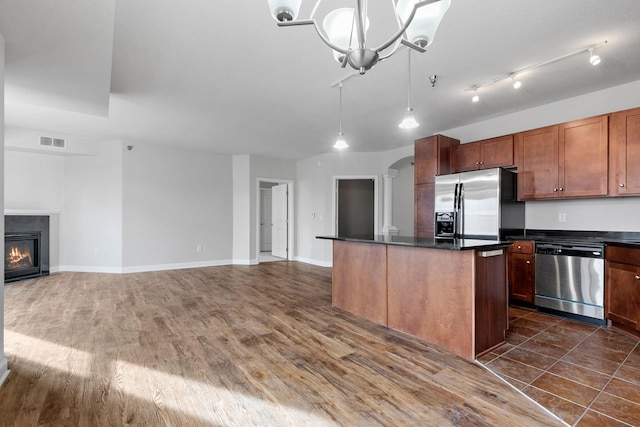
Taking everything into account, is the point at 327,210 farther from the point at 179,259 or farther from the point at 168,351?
the point at 168,351

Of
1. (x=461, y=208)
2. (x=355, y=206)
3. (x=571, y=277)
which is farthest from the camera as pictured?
(x=355, y=206)

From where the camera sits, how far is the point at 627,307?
277 centimetres

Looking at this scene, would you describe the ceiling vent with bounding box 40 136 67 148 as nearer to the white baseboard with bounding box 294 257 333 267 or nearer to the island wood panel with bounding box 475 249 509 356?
the white baseboard with bounding box 294 257 333 267

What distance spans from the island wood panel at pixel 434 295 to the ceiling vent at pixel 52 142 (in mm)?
5963

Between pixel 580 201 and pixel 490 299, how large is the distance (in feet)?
7.20

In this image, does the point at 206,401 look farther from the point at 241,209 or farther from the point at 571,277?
the point at 241,209

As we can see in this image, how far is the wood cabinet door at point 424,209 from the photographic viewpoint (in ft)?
15.0

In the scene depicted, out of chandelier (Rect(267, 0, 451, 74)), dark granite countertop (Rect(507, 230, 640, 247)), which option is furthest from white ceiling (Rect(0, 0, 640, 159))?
dark granite countertop (Rect(507, 230, 640, 247))

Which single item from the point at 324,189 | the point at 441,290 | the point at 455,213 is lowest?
the point at 441,290

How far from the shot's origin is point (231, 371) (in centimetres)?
215

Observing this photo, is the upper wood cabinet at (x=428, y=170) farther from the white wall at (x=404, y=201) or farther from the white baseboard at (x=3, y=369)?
the white baseboard at (x=3, y=369)

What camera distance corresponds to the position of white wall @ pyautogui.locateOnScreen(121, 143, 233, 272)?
5.77m

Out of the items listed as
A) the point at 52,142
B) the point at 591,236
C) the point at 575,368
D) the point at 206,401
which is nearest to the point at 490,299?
the point at 575,368

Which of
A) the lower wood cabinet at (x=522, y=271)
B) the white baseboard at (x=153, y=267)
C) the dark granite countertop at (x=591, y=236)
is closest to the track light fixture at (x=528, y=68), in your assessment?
the dark granite countertop at (x=591, y=236)
